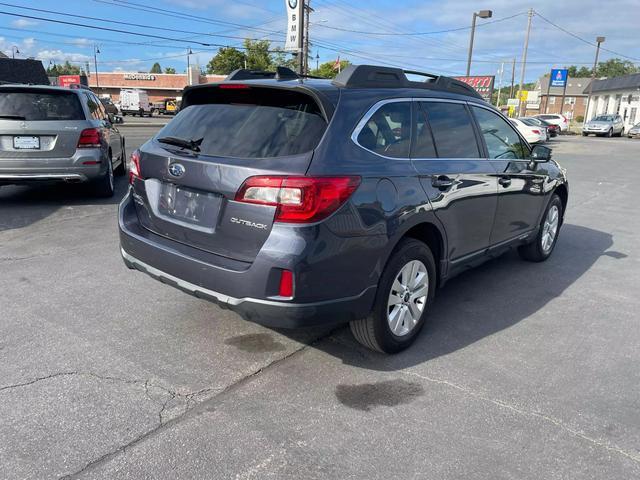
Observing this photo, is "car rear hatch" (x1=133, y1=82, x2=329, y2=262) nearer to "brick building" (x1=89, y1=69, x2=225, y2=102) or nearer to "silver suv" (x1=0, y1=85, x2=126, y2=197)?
"silver suv" (x1=0, y1=85, x2=126, y2=197)

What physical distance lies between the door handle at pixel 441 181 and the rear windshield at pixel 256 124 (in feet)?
3.19

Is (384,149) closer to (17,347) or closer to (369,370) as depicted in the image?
(369,370)

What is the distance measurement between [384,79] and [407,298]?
4.92 feet

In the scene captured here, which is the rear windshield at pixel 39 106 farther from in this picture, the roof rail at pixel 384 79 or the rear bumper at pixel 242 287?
the roof rail at pixel 384 79

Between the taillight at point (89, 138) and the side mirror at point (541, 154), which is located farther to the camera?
the taillight at point (89, 138)

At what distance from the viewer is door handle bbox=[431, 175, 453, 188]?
3.58 m

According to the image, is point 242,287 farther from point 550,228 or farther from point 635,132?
point 635,132

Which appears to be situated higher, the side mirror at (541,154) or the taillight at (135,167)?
the side mirror at (541,154)

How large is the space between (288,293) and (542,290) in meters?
3.15

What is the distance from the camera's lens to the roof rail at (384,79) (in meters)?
3.35

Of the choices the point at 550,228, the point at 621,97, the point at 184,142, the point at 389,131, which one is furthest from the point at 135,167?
the point at 621,97

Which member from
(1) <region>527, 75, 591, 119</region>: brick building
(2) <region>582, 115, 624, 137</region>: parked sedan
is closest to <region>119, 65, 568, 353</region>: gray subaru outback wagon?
(2) <region>582, 115, 624, 137</region>: parked sedan

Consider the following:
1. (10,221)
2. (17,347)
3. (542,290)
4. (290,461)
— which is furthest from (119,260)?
(542,290)

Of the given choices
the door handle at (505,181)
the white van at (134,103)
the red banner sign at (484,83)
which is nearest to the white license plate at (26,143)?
the door handle at (505,181)
